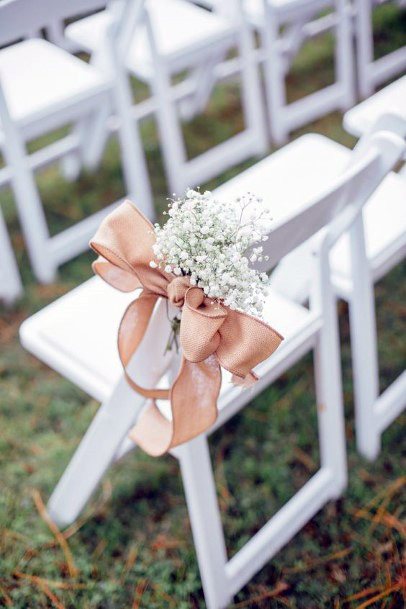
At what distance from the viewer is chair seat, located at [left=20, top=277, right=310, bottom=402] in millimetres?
1606

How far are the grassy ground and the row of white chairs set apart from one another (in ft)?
1.98

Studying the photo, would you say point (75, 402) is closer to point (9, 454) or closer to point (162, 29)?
point (9, 454)

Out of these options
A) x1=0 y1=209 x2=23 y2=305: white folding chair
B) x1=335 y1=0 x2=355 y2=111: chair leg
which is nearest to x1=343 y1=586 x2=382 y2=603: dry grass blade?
x1=0 y1=209 x2=23 y2=305: white folding chair

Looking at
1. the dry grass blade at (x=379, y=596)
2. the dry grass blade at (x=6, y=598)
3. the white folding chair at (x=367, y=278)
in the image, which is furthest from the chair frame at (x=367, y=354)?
the dry grass blade at (x=6, y=598)

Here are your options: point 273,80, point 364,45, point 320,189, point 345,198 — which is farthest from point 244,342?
point 364,45

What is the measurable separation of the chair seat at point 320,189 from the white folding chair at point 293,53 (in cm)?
111

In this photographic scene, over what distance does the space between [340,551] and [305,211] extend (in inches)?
38.6

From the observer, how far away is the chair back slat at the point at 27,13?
76.9 inches

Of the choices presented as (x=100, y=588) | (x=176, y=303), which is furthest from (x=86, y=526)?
(x=176, y=303)

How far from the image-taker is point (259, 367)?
1521 millimetres

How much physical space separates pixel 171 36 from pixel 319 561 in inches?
76.1

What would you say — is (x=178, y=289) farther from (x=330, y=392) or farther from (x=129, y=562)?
(x=129, y=562)

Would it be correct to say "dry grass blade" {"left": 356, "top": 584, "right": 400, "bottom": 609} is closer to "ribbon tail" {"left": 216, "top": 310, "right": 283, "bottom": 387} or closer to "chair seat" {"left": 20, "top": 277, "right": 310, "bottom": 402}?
"chair seat" {"left": 20, "top": 277, "right": 310, "bottom": 402}

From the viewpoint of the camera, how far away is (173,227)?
108 cm
